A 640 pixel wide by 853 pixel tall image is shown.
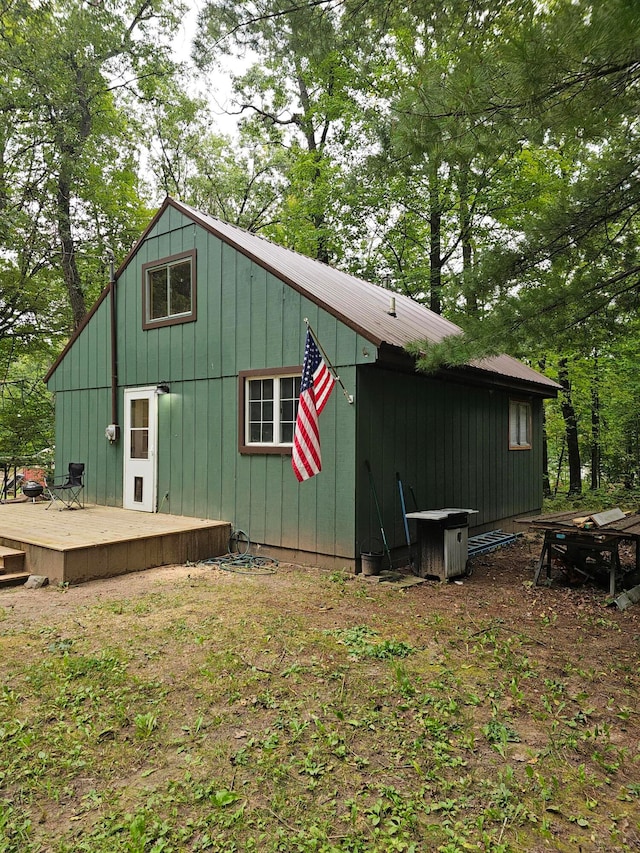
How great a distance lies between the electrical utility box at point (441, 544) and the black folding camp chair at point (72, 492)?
18.8 ft

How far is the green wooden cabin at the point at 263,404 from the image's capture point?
6285 mm

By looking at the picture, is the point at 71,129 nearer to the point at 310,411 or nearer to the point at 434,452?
the point at 310,411

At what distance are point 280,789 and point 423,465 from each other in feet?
17.2

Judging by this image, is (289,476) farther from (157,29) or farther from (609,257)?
(157,29)

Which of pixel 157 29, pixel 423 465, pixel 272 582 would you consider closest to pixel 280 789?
pixel 272 582

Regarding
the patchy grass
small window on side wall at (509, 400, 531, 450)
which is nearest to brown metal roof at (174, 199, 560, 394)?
small window on side wall at (509, 400, 531, 450)

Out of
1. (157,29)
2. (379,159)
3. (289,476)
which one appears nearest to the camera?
(379,159)

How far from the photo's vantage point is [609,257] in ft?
15.8

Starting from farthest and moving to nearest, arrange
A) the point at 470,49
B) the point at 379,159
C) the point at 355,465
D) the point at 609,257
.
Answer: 1. the point at 355,465
2. the point at 609,257
3. the point at 379,159
4. the point at 470,49

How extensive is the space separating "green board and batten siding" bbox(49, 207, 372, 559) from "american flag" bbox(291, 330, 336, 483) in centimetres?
44

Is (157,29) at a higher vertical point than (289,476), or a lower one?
higher

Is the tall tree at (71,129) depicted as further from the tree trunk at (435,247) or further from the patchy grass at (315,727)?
the patchy grass at (315,727)

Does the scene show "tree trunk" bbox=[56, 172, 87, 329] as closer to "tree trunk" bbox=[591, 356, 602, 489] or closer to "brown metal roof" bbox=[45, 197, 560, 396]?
"brown metal roof" bbox=[45, 197, 560, 396]

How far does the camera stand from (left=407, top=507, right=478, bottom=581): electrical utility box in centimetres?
599
